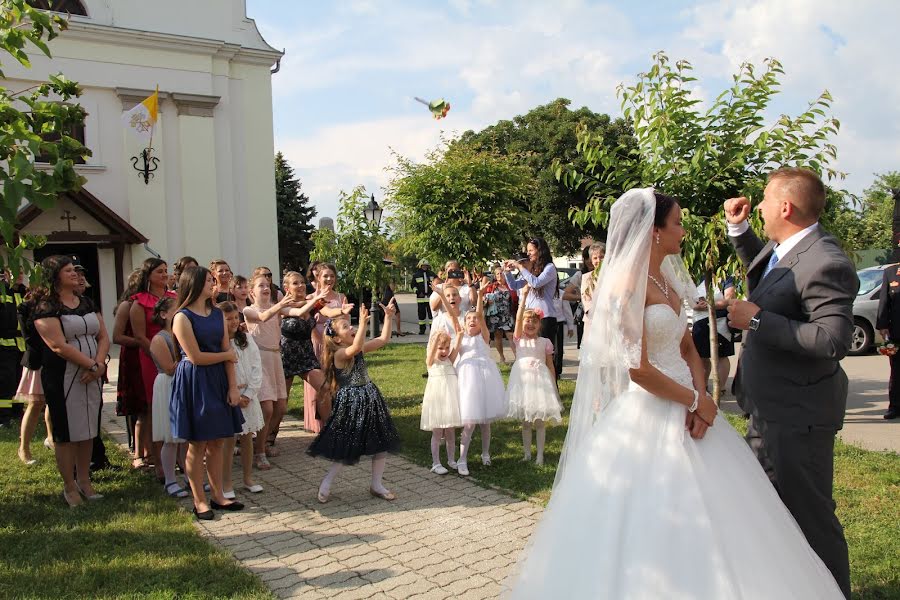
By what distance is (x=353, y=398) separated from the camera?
18.7ft

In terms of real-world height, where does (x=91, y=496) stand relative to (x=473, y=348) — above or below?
below

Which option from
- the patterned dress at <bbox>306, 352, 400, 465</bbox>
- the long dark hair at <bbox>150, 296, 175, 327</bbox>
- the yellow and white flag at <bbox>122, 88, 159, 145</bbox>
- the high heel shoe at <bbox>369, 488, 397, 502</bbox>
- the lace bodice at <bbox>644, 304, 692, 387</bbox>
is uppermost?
the yellow and white flag at <bbox>122, 88, 159, 145</bbox>

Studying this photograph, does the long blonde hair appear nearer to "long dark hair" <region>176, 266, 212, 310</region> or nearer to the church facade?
"long dark hair" <region>176, 266, 212, 310</region>

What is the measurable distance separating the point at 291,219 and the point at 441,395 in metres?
38.1

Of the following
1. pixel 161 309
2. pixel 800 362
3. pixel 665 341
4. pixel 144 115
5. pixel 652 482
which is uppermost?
pixel 144 115

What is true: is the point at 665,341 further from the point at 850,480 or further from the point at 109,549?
the point at 109,549

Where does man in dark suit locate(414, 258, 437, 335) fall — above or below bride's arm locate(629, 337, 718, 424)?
above

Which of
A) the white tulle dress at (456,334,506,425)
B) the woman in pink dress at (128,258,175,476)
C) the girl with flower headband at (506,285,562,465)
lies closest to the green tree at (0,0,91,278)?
the woman in pink dress at (128,258,175,476)

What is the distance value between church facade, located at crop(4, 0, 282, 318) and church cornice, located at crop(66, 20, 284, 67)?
27mm

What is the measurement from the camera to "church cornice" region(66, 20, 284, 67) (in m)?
17.1

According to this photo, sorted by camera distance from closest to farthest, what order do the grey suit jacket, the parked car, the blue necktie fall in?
the grey suit jacket → the blue necktie → the parked car

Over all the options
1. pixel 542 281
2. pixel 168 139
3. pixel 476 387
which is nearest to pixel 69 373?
pixel 476 387

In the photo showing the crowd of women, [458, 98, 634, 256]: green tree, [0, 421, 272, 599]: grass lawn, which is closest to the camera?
[0, 421, 272, 599]: grass lawn

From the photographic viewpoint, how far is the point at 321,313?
654 centimetres
